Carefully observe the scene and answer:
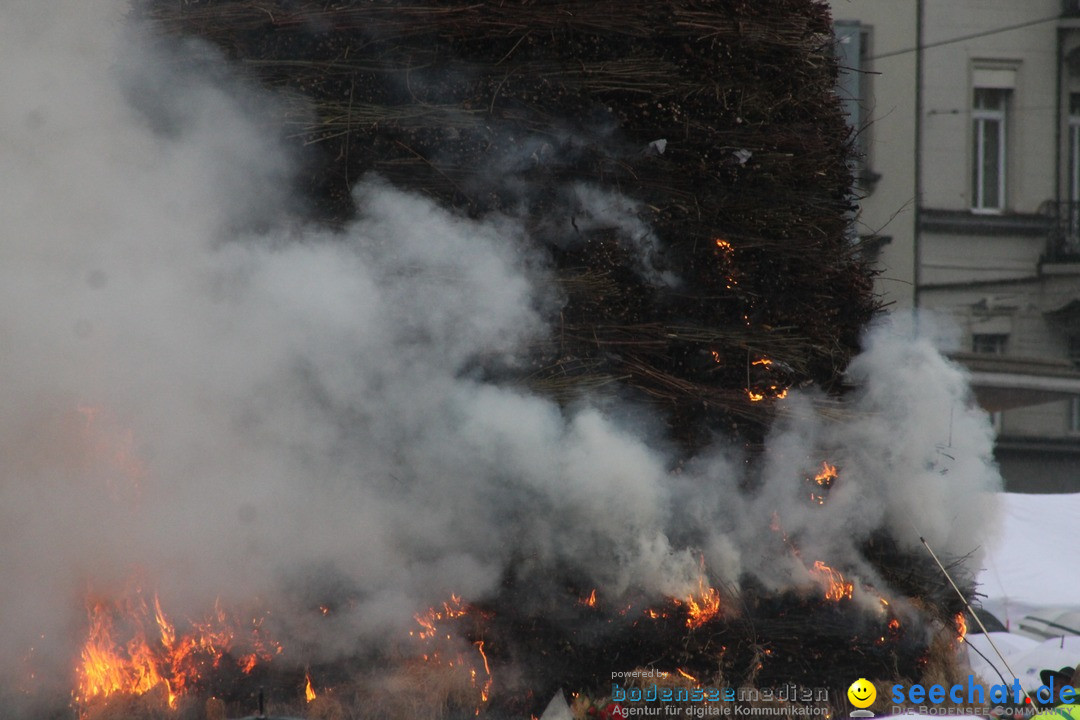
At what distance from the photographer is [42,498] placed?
5.22 meters

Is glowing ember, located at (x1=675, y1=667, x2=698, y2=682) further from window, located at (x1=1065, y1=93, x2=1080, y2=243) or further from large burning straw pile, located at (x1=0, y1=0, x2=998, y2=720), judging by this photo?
window, located at (x1=1065, y1=93, x2=1080, y2=243)

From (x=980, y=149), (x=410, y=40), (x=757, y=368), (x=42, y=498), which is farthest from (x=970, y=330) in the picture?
(x=42, y=498)

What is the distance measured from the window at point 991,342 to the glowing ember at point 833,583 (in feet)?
39.1

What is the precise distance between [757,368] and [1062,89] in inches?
527

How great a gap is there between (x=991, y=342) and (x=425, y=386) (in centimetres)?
1324

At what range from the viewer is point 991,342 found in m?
16.4

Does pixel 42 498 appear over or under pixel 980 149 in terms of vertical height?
under

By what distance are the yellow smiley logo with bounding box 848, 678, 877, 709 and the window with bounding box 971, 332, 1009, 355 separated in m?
12.1

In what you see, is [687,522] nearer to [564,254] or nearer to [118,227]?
[564,254]

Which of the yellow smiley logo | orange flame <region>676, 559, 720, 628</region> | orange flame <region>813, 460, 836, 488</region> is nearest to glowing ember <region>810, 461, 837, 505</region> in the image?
orange flame <region>813, 460, 836, 488</region>

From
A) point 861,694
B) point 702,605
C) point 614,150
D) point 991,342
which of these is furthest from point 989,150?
point 702,605

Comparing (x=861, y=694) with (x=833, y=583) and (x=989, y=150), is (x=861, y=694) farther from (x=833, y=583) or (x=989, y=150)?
(x=989, y=150)

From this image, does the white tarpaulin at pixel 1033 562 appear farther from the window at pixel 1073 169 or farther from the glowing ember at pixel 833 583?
the window at pixel 1073 169

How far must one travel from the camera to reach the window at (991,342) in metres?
16.3
